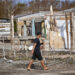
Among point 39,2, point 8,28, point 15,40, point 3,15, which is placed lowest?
point 15,40

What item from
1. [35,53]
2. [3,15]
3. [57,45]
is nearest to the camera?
[35,53]

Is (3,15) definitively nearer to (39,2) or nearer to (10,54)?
(39,2)

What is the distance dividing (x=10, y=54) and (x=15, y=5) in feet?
107

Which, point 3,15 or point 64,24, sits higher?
point 3,15

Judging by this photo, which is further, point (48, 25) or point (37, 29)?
point (37, 29)

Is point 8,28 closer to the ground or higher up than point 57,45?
higher up

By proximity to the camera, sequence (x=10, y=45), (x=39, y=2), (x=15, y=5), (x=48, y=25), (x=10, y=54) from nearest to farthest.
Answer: (x=10, y=54) → (x=10, y=45) → (x=48, y=25) → (x=15, y=5) → (x=39, y=2)

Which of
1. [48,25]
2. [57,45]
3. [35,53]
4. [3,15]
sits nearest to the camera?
[35,53]

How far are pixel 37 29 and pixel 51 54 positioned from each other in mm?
10593

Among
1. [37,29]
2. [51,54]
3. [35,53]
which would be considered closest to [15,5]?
[37,29]

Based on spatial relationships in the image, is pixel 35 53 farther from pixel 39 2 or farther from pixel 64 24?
pixel 39 2

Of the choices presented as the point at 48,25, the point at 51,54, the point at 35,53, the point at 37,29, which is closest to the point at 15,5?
the point at 37,29

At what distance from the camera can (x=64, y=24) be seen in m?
14.4

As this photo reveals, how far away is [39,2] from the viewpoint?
45.6 metres
